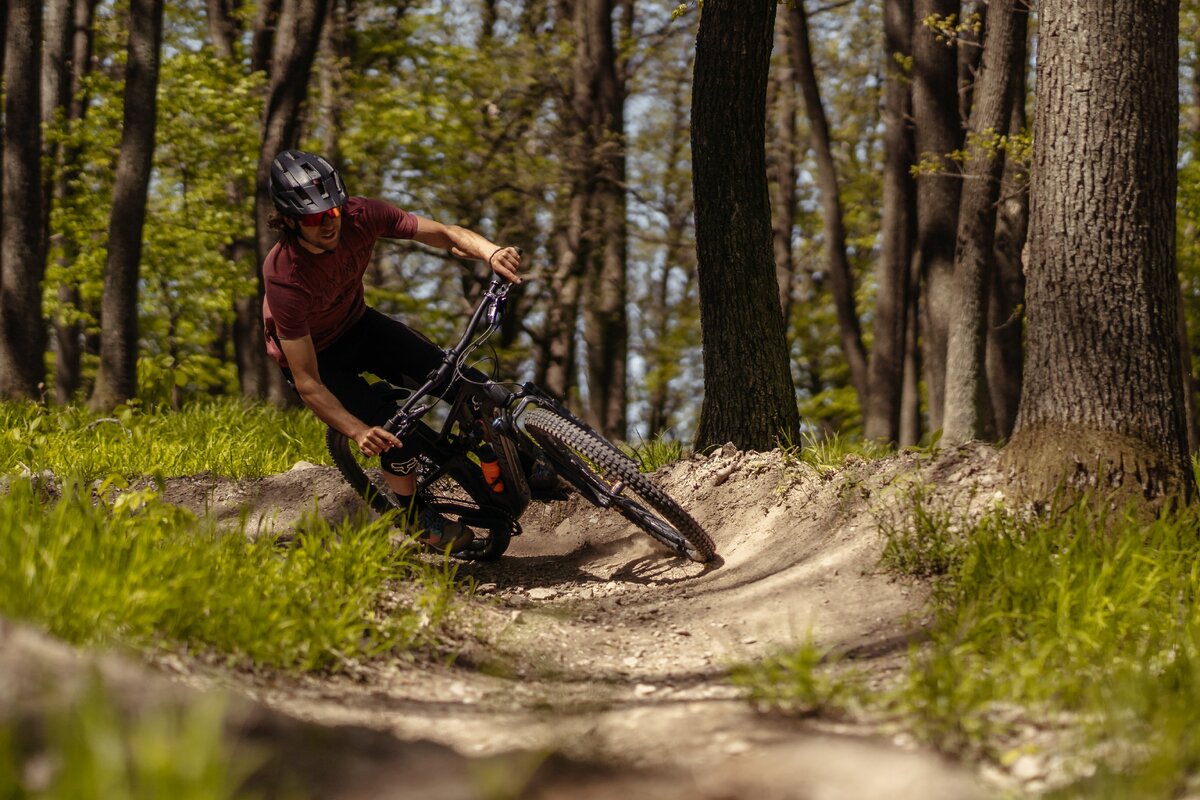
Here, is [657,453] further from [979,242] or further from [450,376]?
[979,242]

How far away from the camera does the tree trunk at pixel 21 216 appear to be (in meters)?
11.1

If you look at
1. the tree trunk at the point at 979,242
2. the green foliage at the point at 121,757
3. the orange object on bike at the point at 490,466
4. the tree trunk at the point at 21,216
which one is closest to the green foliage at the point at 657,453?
the orange object on bike at the point at 490,466

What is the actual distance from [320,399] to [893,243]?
31.3 feet

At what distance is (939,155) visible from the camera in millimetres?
11258

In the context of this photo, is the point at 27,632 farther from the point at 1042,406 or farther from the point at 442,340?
Answer: the point at 442,340

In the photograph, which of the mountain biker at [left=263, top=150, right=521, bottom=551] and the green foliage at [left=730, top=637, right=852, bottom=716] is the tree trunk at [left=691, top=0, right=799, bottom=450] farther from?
the green foliage at [left=730, top=637, right=852, bottom=716]

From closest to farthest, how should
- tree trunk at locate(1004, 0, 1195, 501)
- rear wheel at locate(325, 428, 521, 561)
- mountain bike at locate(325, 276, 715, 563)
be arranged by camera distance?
tree trunk at locate(1004, 0, 1195, 501) < mountain bike at locate(325, 276, 715, 563) < rear wheel at locate(325, 428, 521, 561)

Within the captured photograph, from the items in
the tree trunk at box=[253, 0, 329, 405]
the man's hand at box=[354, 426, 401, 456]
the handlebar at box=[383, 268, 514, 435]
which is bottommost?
the man's hand at box=[354, 426, 401, 456]

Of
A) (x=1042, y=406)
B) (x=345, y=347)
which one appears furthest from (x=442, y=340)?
(x=1042, y=406)

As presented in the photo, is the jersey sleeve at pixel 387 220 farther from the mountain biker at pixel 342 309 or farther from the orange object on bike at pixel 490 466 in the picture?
the orange object on bike at pixel 490 466

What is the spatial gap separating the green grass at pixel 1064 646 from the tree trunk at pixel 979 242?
5.58m

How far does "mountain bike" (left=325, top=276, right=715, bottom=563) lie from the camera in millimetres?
5453

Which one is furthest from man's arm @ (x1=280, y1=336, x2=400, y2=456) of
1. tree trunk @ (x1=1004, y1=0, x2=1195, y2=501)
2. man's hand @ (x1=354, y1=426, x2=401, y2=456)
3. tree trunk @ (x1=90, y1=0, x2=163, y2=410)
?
tree trunk @ (x1=90, y1=0, x2=163, y2=410)

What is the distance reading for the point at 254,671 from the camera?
3666mm
